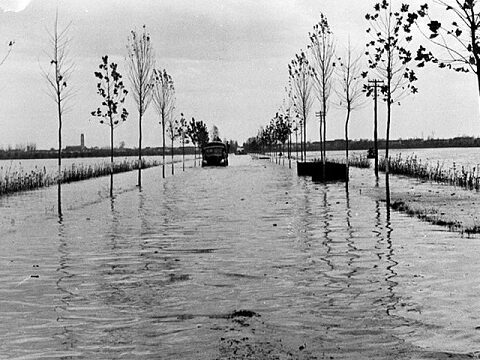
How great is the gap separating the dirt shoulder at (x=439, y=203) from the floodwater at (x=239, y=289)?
74 cm

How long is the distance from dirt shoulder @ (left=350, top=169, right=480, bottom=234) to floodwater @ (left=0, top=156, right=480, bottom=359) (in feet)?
2.42

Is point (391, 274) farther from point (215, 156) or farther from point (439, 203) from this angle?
point (215, 156)

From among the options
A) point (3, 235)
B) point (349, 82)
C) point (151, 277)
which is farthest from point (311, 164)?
point (151, 277)

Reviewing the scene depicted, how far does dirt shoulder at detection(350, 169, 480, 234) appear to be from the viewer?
16713 millimetres

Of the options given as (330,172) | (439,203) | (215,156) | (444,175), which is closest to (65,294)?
(439,203)

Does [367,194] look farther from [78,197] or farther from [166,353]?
[166,353]

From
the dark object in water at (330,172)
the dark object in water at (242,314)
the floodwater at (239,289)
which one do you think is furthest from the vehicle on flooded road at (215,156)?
the dark object in water at (242,314)

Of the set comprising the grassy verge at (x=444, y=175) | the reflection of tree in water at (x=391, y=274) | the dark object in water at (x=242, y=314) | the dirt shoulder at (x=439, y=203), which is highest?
the grassy verge at (x=444, y=175)

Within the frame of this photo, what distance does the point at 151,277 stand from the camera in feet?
33.0

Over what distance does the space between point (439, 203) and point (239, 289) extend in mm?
14616

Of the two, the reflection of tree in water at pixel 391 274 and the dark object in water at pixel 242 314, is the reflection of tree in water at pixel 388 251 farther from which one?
the dark object in water at pixel 242 314

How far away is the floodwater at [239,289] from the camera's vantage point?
6.42 meters

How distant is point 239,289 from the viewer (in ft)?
29.7

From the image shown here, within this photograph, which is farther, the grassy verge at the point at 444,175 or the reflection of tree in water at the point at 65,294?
the grassy verge at the point at 444,175
